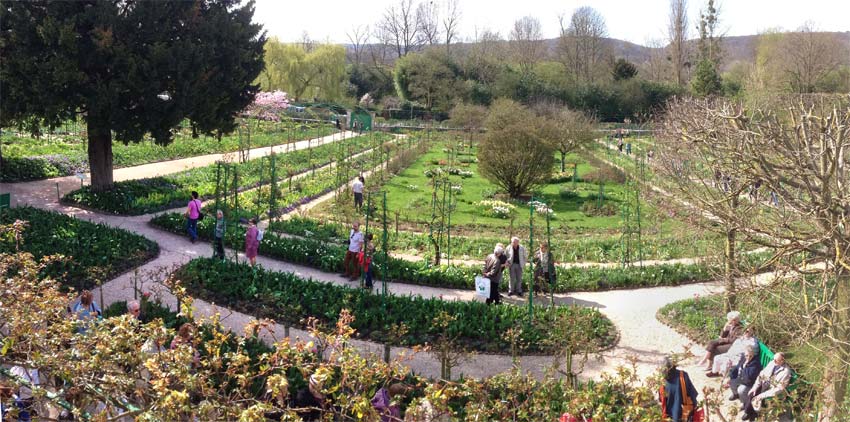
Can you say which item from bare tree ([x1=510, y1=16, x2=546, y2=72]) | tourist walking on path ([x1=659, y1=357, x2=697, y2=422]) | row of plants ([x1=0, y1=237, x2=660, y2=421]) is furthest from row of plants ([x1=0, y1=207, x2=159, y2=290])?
bare tree ([x1=510, y1=16, x2=546, y2=72])

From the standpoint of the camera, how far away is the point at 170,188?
815 inches

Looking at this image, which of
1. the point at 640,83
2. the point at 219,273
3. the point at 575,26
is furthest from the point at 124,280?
the point at 575,26

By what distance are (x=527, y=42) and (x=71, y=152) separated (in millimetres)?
51967

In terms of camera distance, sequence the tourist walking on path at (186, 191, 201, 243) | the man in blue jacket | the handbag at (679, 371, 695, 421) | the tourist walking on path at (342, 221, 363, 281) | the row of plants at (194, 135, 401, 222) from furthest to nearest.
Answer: the row of plants at (194, 135, 401, 222) < the tourist walking on path at (186, 191, 201, 243) < the tourist walking on path at (342, 221, 363, 281) < the man in blue jacket < the handbag at (679, 371, 695, 421)

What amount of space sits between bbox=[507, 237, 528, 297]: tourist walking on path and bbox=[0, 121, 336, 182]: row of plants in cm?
1184

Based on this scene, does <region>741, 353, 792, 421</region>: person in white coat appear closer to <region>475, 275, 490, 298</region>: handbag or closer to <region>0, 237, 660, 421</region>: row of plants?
<region>0, 237, 660, 421</region>: row of plants

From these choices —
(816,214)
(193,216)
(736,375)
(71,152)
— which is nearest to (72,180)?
(71,152)

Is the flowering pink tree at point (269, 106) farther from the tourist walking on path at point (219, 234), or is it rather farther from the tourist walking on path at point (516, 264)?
the tourist walking on path at point (516, 264)

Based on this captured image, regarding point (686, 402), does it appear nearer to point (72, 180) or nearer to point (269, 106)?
point (72, 180)

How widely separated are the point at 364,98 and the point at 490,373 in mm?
53428

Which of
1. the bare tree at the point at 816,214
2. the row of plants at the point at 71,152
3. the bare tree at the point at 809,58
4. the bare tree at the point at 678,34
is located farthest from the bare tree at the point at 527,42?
the bare tree at the point at 816,214

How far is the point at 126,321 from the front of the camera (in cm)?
493

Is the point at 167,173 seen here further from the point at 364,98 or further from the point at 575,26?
the point at 575,26

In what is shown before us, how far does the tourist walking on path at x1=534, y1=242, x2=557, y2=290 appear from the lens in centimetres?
1291
